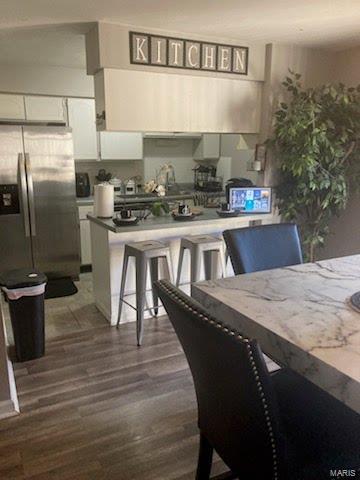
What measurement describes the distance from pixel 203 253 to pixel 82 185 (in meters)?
2.20

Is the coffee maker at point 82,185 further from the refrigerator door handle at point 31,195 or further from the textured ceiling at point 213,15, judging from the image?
the textured ceiling at point 213,15

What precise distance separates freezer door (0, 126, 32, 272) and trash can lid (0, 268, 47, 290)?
4.79 feet

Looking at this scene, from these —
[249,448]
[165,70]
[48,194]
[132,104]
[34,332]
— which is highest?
[165,70]

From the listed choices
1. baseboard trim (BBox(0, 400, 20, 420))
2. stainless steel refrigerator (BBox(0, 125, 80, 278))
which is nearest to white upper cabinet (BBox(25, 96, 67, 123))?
stainless steel refrigerator (BBox(0, 125, 80, 278))

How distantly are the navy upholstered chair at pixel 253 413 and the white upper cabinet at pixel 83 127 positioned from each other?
3843 millimetres

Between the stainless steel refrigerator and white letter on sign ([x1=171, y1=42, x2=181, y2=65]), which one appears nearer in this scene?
white letter on sign ([x1=171, y1=42, x2=181, y2=65])

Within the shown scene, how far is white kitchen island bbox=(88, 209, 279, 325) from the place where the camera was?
10.1ft

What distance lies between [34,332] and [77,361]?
36cm

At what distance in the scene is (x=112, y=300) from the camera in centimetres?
318

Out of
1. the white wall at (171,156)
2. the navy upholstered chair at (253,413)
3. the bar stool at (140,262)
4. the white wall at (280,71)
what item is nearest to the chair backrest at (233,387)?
the navy upholstered chair at (253,413)

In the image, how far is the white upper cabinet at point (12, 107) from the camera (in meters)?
4.14

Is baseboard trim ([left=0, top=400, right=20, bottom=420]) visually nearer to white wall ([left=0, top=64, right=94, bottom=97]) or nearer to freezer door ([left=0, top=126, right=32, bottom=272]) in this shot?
freezer door ([left=0, top=126, right=32, bottom=272])

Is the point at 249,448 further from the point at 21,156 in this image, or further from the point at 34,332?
the point at 21,156

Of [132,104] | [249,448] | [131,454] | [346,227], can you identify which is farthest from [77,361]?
[346,227]
